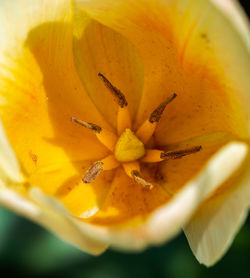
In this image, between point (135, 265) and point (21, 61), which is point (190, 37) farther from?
point (135, 265)

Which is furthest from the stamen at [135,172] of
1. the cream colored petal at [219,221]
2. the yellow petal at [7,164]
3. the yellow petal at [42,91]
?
the yellow petal at [7,164]

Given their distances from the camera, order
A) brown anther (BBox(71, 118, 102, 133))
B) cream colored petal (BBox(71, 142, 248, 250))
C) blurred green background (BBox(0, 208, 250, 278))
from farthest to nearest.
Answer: blurred green background (BBox(0, 208, 250, 278))
brown anther (BBox(71, 118, 102, 133))
cream colored petal (BBox(71, 142, 248, 250))

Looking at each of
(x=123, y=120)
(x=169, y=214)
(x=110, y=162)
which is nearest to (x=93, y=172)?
(x=110, y=162)

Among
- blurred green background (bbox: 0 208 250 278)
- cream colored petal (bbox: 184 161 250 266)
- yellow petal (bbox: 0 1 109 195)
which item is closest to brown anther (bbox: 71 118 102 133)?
yellow petal (bbox: 0 1 109 195)

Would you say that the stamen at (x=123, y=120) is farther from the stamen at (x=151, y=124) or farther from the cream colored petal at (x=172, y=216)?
the cream colored petal at (x=172, y=216)

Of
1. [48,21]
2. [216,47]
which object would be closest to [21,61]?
[48,21]

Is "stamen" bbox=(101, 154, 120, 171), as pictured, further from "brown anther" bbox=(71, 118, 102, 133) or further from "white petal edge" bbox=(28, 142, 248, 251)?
"white petal edge" bbox=(28, 142, 248, 251)
